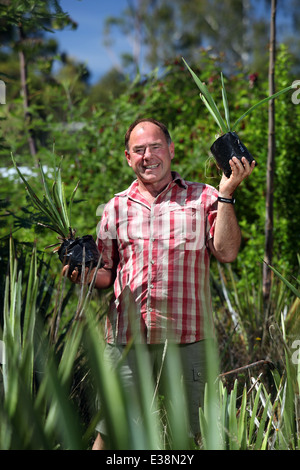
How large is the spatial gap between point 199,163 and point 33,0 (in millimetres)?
2092

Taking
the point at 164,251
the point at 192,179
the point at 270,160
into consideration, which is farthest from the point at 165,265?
the point at 192,179

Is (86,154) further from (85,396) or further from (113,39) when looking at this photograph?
(113,39)

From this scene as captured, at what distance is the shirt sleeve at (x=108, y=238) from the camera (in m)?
2.25

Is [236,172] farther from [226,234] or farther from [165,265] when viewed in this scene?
[165,265]

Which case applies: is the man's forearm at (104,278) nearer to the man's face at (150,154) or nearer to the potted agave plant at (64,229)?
the potted agave plant at (64,229)

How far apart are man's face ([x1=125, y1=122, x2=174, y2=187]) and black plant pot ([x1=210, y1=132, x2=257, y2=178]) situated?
282 mm

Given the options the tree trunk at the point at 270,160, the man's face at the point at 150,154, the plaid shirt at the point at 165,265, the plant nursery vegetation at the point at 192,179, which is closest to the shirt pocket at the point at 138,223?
the plaid shirt at the point at 165,265

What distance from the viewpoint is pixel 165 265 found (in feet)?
6.97

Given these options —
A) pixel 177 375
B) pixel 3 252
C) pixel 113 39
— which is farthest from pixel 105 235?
pixel 113 39

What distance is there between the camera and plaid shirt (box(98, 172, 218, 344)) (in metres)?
2.11

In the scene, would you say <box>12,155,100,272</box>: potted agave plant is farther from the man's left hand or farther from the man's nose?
the man's left hand

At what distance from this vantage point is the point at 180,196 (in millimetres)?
2219

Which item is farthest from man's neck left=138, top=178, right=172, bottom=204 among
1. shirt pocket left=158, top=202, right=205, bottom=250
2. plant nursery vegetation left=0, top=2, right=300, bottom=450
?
plant nursery vegetation left=0, top=2, right=300, bottom=450

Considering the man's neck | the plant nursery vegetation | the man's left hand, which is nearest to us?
the man's left hand
